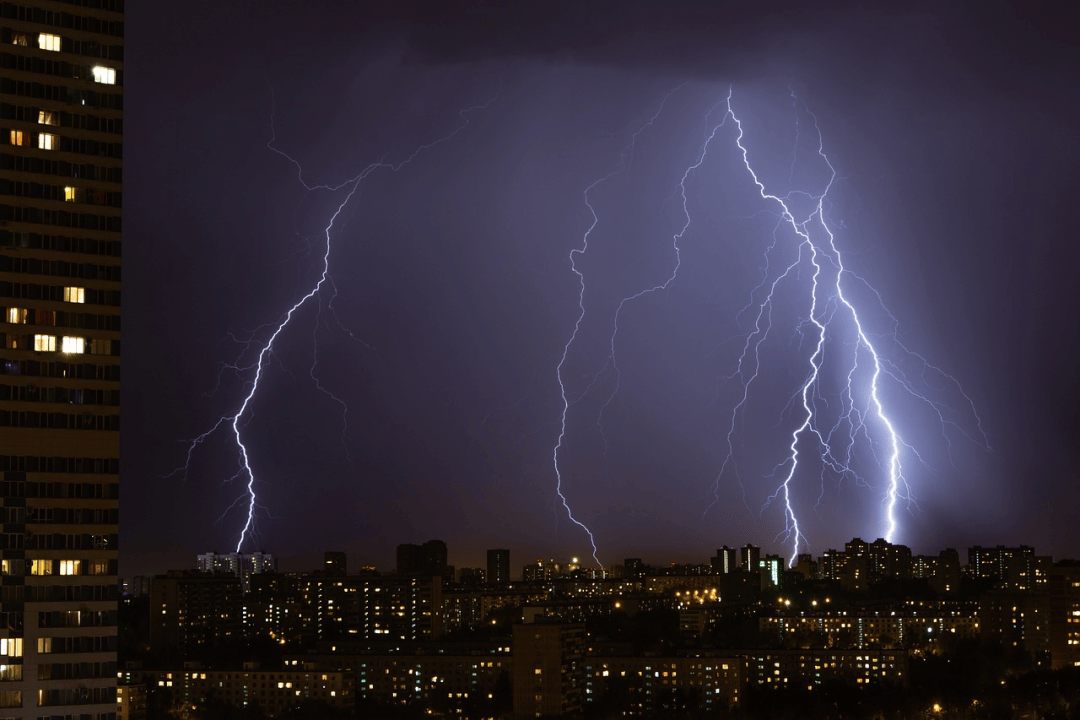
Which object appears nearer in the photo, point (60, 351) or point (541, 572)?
point (60, 351)

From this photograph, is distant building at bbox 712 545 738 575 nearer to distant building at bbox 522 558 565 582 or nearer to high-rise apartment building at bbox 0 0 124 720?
distant building at bbox 522 558 565 582

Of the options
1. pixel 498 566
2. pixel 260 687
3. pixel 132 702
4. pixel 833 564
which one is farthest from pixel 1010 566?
pixel 132 702

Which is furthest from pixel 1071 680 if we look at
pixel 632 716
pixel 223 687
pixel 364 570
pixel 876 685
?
pixel 364 570

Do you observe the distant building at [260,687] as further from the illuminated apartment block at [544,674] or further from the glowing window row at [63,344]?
the glowing window row at [63,344]

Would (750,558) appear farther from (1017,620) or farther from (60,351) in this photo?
(60,351)

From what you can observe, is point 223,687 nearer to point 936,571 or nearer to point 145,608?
point 145,608

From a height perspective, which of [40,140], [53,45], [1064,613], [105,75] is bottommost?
[1064,613]

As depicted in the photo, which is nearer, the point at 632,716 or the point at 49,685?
the point at 49,685
